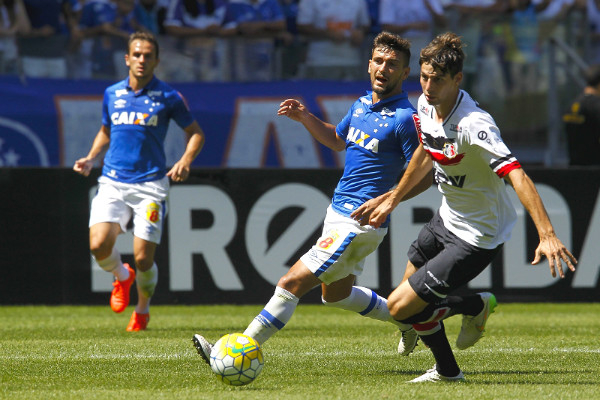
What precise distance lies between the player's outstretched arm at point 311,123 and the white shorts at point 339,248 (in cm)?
66

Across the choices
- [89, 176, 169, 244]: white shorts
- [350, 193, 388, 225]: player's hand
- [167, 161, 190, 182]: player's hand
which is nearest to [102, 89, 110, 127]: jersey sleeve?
[89, 176, 169, 244]: white shorts

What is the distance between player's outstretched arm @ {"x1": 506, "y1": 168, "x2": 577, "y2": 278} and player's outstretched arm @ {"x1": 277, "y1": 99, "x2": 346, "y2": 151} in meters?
1.65

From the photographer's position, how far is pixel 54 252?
10.7m

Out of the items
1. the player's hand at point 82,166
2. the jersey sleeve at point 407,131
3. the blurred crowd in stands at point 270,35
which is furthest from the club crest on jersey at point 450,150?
the blurred crowd in stands at point 270,35

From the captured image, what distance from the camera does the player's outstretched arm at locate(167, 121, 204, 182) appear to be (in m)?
8.14

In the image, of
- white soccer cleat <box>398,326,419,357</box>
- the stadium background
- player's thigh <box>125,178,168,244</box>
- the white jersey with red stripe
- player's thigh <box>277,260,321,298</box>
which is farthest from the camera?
the stadium background

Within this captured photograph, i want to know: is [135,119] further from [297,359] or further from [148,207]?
[297,359]

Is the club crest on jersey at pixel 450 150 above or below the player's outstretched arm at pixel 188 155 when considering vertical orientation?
above

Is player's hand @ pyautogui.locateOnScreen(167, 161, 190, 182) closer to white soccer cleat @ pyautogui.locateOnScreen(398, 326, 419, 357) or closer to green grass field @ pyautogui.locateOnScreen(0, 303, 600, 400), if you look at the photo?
green grass field @ pyautogui.locateOnScreen(0, 303, 600, 400)

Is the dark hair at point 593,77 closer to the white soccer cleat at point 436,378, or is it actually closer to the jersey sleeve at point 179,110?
the jersey sleeve at point 179,110

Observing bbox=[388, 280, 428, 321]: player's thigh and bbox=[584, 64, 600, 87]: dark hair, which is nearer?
bbox=[388, 280, 428, 321]: player's thigh

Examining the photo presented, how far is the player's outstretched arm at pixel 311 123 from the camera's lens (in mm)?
6273

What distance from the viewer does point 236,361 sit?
17.9ft

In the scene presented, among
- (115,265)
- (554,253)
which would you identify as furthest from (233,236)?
(554,253)
